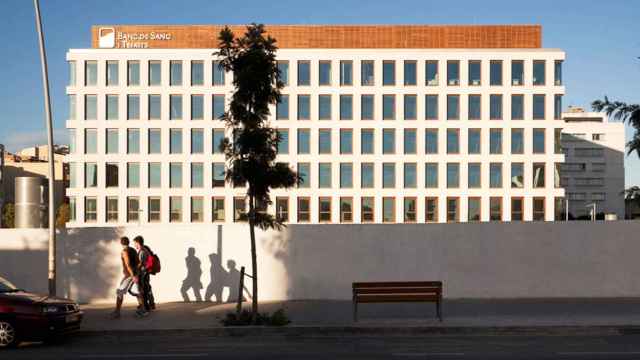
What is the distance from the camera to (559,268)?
17125 millimetres

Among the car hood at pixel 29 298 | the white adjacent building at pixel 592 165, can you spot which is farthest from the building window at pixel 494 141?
the white adjacent building at pixel 592 165

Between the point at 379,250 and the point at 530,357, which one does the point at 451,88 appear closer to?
the point at 379,250

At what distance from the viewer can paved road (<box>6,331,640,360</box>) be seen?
1036 cm

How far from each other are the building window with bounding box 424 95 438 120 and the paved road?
1795 inches

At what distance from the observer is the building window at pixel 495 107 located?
56469 millimetres

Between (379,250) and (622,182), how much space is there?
100 metres

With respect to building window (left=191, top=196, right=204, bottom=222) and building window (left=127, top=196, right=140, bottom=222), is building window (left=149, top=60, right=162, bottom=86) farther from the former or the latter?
building window (left=191, top=196, right=204, bottom=222)

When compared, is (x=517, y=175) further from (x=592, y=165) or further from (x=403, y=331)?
(x=592, y=165)

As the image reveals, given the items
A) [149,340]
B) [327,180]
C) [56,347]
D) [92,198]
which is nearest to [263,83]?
[149,340]

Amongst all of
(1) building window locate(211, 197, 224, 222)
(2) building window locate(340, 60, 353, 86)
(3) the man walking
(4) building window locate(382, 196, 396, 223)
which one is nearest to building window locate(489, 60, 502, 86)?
(2) building window locate(340, 60, 353, 86)

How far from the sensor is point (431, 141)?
56406 millimetres

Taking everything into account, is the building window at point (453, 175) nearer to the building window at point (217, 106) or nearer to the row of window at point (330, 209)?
the row of window at point (330, 209)

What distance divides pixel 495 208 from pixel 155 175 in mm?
31626

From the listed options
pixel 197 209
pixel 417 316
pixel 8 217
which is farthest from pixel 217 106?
pixel 417 316
